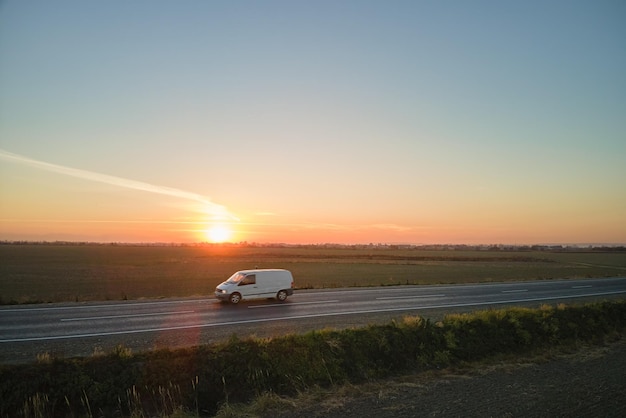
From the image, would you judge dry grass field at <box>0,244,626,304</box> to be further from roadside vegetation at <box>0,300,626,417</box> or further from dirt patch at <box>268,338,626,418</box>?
dirt patch at <box>268,338,626,418</box>

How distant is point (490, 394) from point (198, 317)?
13177 millimetres

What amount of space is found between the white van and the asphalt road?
0.57 metres

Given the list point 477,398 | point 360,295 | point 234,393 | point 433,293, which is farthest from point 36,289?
point 477,398

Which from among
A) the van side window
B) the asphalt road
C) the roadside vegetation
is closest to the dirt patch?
the roadside vegetation

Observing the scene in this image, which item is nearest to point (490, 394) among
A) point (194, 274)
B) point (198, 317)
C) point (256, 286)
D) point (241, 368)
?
point (241, 368)

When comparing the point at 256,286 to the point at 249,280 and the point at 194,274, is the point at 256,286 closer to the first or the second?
the point at 249,280

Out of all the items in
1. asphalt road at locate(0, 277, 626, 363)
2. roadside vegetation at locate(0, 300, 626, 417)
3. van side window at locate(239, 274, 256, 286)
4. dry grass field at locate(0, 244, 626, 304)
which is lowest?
dry grass field at locate(0, 244, 626, 304)

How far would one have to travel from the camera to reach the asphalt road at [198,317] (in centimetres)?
1382

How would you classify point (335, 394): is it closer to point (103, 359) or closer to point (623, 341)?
point (103, 359)

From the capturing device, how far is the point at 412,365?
36.5 ft

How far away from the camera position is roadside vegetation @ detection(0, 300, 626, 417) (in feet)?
26.5

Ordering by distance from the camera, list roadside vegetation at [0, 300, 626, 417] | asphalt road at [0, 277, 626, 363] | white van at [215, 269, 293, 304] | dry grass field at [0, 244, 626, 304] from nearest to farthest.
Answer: roadside vegetation at [0, 300, 626, 417] → asphalt road at [0, 277, 626, 363] → white van at [215, 269, 293, 304] → dry grass field at [0, 244, 626, 304]

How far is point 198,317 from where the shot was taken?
18.8 meters

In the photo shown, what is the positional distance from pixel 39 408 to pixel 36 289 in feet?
106
